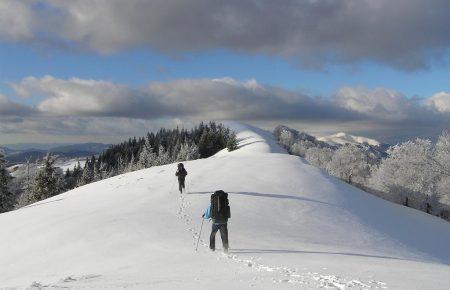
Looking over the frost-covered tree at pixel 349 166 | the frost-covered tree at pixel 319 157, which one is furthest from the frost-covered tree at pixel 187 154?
the frost-covered tree at pixel 319 157

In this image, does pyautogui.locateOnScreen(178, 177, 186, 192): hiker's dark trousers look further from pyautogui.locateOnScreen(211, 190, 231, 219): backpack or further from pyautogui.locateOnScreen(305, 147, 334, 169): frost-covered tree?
pyautogui.locateOnScreen(305, 147, 334, 169): frost-covered tree

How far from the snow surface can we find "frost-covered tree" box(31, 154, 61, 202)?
1170 inches

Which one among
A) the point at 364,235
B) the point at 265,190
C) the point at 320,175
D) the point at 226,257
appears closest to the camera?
the point at 226,257

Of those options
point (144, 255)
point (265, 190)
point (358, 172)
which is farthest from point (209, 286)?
point (358, 172)

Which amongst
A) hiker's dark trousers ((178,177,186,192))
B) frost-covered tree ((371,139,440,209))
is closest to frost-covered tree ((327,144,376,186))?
frost-covered tree ((371,139,440,209))

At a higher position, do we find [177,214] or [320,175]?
[320,175]

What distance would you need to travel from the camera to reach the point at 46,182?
69.3 m

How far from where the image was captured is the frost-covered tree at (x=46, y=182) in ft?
225

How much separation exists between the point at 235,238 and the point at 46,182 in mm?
56344

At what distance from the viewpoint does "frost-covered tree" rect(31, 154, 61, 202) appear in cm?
6850

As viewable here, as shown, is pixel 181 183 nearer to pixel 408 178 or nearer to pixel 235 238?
pixel 235 238

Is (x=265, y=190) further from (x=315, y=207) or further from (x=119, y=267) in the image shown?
(x=119, y=267)

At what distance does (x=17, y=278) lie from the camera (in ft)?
52.5

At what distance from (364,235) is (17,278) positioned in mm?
18677
